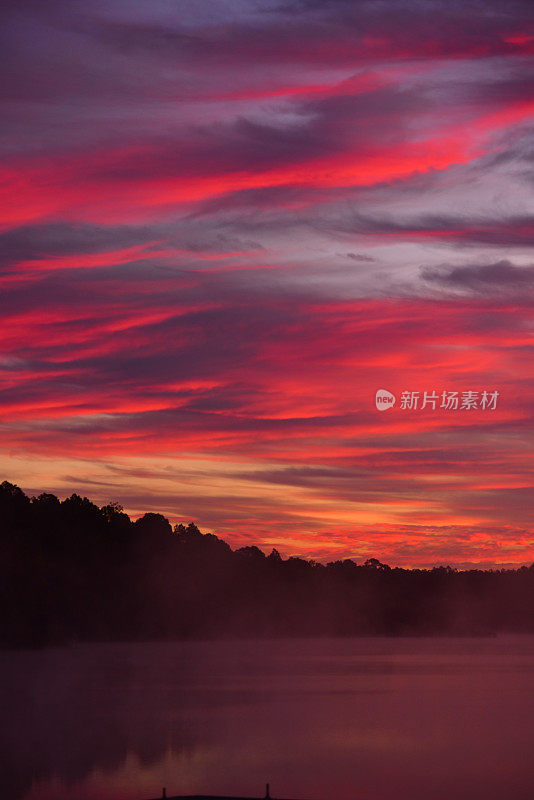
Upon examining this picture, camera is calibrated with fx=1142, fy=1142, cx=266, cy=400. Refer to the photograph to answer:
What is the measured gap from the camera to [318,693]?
11894 cm

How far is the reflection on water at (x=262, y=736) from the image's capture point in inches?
2169

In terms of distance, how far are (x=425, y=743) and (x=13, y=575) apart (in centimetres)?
12067

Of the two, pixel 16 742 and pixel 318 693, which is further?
pixel 318 693

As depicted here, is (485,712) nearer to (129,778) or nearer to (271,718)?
(271,718)

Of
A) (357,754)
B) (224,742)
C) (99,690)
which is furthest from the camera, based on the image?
(99,690)

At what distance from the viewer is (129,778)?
186 ft

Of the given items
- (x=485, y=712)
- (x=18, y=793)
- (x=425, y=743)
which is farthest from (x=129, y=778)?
(x=485, y=712)

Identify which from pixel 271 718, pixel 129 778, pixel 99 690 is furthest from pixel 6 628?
pixel 129 778

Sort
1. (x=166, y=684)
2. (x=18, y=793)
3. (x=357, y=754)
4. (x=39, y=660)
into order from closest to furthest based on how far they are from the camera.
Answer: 1. (x=18, y=793)
2. (x=357, y=754)
3. (x=166, y=684)
4. (x=39, y=660)

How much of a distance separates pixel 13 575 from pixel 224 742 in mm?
117027

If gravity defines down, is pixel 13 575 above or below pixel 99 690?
above

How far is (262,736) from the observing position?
75.7 meters

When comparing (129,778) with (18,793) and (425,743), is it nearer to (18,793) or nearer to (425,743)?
(18,793)

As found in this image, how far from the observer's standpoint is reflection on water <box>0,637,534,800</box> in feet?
181
